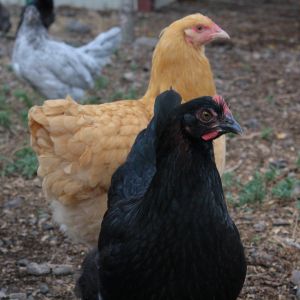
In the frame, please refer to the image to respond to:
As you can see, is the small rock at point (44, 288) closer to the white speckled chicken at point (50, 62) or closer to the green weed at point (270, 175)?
the green weed at point (270, 175)

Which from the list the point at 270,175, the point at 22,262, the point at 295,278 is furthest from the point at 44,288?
the point at 270,175

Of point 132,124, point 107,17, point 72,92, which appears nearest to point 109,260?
point 132,124

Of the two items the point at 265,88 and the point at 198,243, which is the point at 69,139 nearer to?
the point at 198,243

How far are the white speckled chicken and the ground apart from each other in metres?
0.41

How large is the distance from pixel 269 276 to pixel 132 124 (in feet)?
4.16

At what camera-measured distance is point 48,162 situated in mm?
3514

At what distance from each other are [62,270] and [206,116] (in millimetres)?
1944

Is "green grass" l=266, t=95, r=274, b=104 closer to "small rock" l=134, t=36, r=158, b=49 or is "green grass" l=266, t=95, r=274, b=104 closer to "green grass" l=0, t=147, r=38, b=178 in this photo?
"small rock" l=134, t=36, r=158, b=49

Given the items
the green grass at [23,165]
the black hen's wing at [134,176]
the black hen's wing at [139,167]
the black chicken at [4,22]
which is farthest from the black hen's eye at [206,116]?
the black chicken at [4,22]

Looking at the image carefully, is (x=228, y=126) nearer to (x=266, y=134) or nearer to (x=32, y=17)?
(x=266, y=134)

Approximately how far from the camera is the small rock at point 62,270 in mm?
4074

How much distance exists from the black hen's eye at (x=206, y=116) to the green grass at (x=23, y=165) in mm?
3063

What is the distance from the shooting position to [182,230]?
2648 millimetres

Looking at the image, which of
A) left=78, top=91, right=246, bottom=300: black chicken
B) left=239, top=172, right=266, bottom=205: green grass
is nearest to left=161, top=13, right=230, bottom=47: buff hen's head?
left=239, top=172, right=266, bottom=205: green grass
